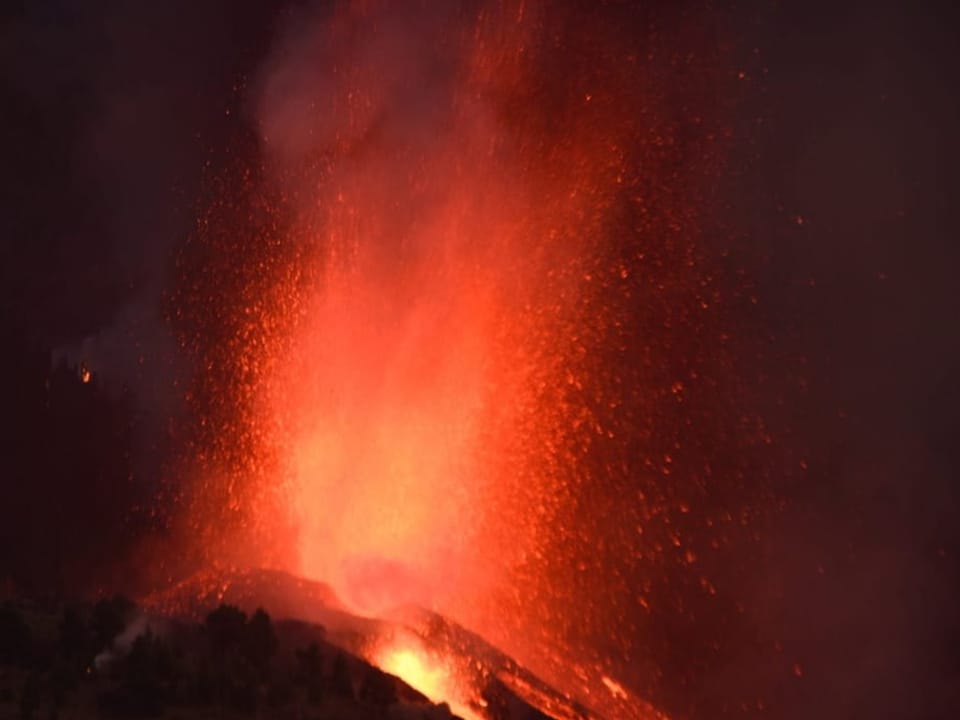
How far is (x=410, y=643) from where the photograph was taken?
2180cm

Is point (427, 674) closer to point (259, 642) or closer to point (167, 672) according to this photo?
point (259, 642)

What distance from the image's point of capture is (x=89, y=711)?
44.6 ft

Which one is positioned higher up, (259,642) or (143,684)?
(259,642)

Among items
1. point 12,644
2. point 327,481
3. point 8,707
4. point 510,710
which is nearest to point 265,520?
point 327,481

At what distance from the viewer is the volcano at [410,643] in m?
20.5

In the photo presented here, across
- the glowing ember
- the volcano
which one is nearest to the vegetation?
the volcano

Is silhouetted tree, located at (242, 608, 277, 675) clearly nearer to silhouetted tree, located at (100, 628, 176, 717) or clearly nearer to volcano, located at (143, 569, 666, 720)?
silhouetted tree, located at (100, 628, 176, 717)

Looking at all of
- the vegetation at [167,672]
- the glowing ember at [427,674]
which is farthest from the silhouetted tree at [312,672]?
the glowing ember at [427,674]

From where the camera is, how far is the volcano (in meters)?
20.5

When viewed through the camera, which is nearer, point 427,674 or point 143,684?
point 143,684

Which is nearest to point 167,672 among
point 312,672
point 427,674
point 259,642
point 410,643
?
point 312,672

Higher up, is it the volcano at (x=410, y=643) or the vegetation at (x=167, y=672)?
the volcano at (x=410, y=643)

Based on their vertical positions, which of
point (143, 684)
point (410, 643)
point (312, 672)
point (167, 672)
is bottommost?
point (143, 684)

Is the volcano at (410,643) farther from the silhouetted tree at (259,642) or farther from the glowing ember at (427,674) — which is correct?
the silhouetted tree at (259,642)
